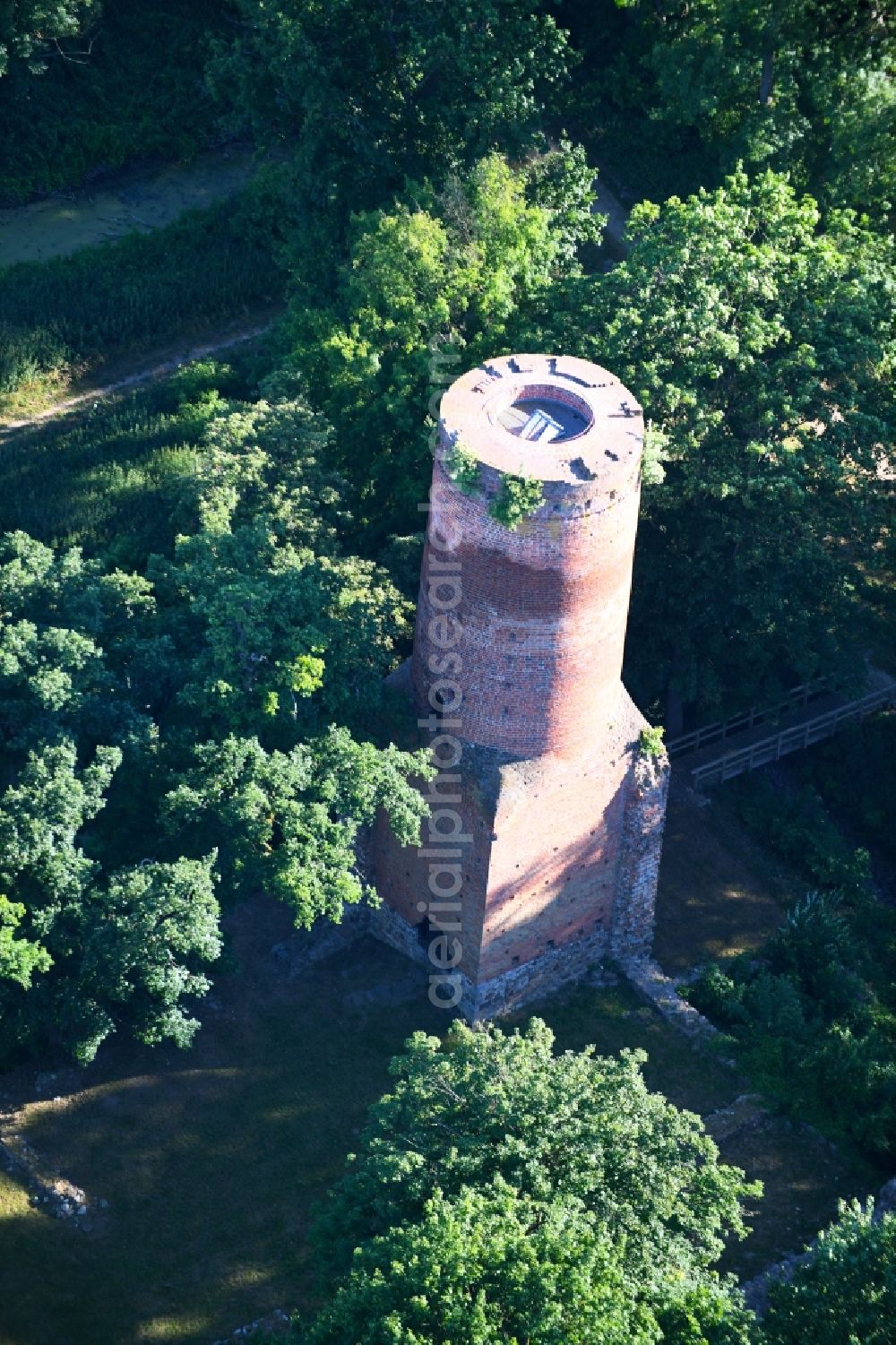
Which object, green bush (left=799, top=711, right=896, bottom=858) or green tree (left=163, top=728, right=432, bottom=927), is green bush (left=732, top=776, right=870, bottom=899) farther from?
green tree (left=163, top=728, right=432, bottom=927)

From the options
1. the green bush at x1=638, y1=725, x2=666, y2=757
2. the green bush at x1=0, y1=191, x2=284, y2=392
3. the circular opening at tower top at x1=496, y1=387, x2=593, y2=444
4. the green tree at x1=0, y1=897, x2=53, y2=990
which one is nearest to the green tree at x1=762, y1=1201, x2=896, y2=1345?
the green bush at x1=638, y1=725, x2=666, y2=757

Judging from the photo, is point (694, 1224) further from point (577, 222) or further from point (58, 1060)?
point (577, 222)

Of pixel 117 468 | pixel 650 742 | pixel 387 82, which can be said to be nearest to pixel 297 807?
pixel 650 742

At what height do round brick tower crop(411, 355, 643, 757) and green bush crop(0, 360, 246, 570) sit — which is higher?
round brick tower crop(411, 355, 643, 757)

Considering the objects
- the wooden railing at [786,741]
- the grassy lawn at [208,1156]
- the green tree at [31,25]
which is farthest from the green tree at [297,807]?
the green tree at [31,25]

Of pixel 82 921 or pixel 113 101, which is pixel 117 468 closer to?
pixel 113 101
